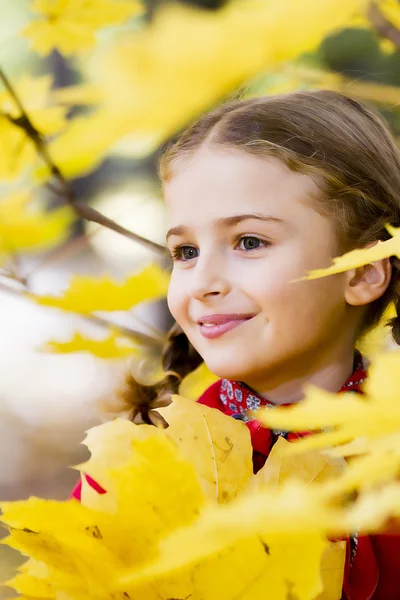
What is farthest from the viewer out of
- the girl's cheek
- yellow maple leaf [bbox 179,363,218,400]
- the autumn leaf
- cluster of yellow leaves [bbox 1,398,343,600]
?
yellow maple leaf [bbox 179,363,218,400]

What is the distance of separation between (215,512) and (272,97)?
73 centimetres

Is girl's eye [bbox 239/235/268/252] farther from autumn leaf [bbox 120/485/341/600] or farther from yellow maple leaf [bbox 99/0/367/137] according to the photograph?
autumn leaf [bbox 120/485/341/600]

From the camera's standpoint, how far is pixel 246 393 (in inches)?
35.3

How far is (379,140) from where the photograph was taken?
968 millimetres

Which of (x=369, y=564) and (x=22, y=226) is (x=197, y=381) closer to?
(x=22, y=226)

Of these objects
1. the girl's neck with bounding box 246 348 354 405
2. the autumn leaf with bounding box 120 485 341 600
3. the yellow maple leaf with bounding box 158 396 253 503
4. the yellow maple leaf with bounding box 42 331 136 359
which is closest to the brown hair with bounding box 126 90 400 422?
the girl's neck with bounding box 246 348 354 405

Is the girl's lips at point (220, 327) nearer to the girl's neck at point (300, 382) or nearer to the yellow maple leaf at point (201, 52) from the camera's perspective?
the girl's neck at point (300, 382)

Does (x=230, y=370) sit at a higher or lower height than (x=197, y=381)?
higher

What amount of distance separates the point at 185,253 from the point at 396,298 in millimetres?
278

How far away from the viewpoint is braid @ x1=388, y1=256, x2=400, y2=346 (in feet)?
3.08

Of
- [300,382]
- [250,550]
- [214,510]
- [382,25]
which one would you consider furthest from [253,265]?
[214,510]

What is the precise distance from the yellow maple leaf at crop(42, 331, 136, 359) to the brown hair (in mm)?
218

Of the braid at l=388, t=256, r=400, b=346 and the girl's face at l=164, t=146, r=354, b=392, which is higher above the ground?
the girl's face at l=164, t=146, r=354, b=392

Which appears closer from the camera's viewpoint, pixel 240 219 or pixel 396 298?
pixel 240 219
